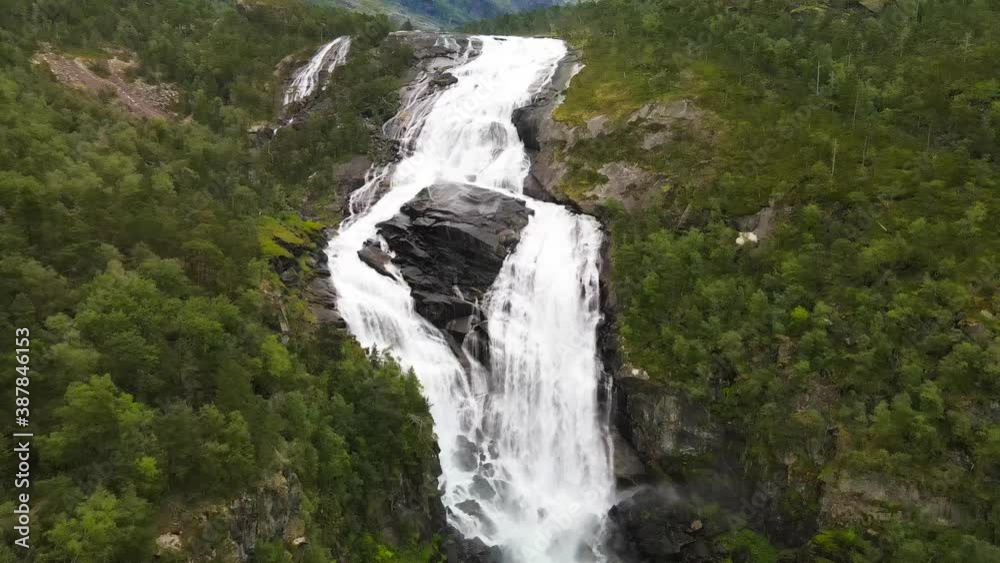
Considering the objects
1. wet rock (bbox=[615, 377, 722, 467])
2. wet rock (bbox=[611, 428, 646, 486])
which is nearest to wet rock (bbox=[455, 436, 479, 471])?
wet rock (bbox=[611, 428, 646, 486])

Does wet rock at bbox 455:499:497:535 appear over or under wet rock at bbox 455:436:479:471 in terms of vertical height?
under

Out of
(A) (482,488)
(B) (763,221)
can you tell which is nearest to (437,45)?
(B) (763,221)

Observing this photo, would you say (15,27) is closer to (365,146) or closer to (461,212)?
(365,146)

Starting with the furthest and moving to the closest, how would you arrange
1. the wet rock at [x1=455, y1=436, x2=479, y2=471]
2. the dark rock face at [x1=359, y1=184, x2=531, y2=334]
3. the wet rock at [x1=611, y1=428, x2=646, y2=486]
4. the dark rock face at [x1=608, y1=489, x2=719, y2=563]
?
the dark rock face at [x1=359, y1=184, x2=531, y2=334]
the wet rock at [x1=455, y1=436, x2=479, y2=471]
the wet rock at [x1=611, y1=428, x2=646, y2=486]
the dark rock face at [x1=608, y1=489, x2=719, y2=563]

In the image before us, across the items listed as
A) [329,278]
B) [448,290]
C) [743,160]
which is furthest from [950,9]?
[329,278]

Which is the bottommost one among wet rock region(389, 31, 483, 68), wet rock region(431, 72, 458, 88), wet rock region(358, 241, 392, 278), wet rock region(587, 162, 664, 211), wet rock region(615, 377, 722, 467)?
wet rock region(615, 377, 722, 467)

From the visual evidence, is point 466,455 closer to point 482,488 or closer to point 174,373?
point 482,488

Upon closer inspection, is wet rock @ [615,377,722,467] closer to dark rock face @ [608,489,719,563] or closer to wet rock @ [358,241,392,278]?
dark rock face @ [608,489,719,563]

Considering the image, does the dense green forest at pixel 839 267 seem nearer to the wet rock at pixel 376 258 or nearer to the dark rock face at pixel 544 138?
the dark rock face at pixel 544 138
